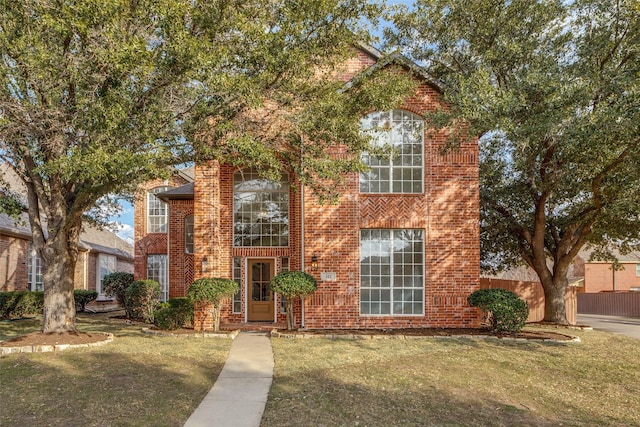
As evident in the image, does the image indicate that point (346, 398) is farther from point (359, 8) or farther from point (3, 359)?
point (359, 8)

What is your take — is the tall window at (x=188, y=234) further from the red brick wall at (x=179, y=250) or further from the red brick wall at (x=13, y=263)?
the red brick wall at (x=13, y=263)

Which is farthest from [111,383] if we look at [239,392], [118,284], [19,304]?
[118,284]

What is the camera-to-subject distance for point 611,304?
1022 inches

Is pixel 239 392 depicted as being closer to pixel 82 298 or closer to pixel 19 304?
pixel 19 304

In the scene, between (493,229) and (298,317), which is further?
(493,229)

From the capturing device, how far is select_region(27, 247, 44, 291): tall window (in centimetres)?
1974

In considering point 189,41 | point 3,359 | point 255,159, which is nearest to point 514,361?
point 255,159

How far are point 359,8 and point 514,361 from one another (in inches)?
318

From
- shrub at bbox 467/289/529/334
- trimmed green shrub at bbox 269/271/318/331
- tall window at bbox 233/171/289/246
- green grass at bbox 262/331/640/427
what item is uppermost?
tall window at bbox 233/171/289/246

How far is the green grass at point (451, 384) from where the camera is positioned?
646 centimetres

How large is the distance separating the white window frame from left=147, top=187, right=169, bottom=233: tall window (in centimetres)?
532

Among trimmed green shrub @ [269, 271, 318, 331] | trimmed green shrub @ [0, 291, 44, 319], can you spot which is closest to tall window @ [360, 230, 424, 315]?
trimmed green shrub @ [269, 271, 318, 331]

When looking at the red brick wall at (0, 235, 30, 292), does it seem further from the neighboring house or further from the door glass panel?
the neighboring house

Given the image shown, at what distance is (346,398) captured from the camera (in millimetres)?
7059
